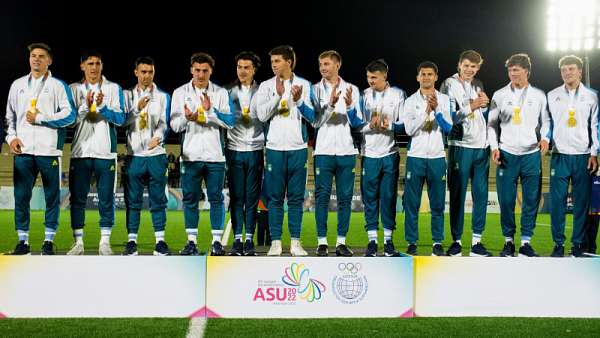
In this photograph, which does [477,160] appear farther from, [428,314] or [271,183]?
[271,183]

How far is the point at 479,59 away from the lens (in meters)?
6.17

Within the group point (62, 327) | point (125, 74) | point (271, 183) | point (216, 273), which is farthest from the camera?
point (125, 74)

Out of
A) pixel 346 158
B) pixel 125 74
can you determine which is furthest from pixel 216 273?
pixel 125 74

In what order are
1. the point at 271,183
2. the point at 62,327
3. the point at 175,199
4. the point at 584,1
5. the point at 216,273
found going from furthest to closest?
the point at 175,199, the point at 584,1, the point at 271,183, the point at 216,273, the point at 62,327

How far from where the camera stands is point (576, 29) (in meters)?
14.8

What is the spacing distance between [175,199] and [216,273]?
62.4ft

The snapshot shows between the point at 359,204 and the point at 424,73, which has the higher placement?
the point at 424,73

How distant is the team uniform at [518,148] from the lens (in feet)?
19.9

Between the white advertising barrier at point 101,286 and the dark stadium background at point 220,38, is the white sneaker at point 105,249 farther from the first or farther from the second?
the dark stadium background at point 220,38

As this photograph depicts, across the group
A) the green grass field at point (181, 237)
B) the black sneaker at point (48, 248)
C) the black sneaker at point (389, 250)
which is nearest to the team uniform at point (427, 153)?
the black sneaker at point (389, 250)

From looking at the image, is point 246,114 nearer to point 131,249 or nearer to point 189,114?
point 189,114

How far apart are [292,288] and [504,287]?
1.88m

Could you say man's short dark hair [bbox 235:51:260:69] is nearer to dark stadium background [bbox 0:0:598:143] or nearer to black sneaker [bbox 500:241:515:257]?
black sneaker [bbox 500:241:515:257]

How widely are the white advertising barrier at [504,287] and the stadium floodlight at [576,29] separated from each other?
30.5 ft
